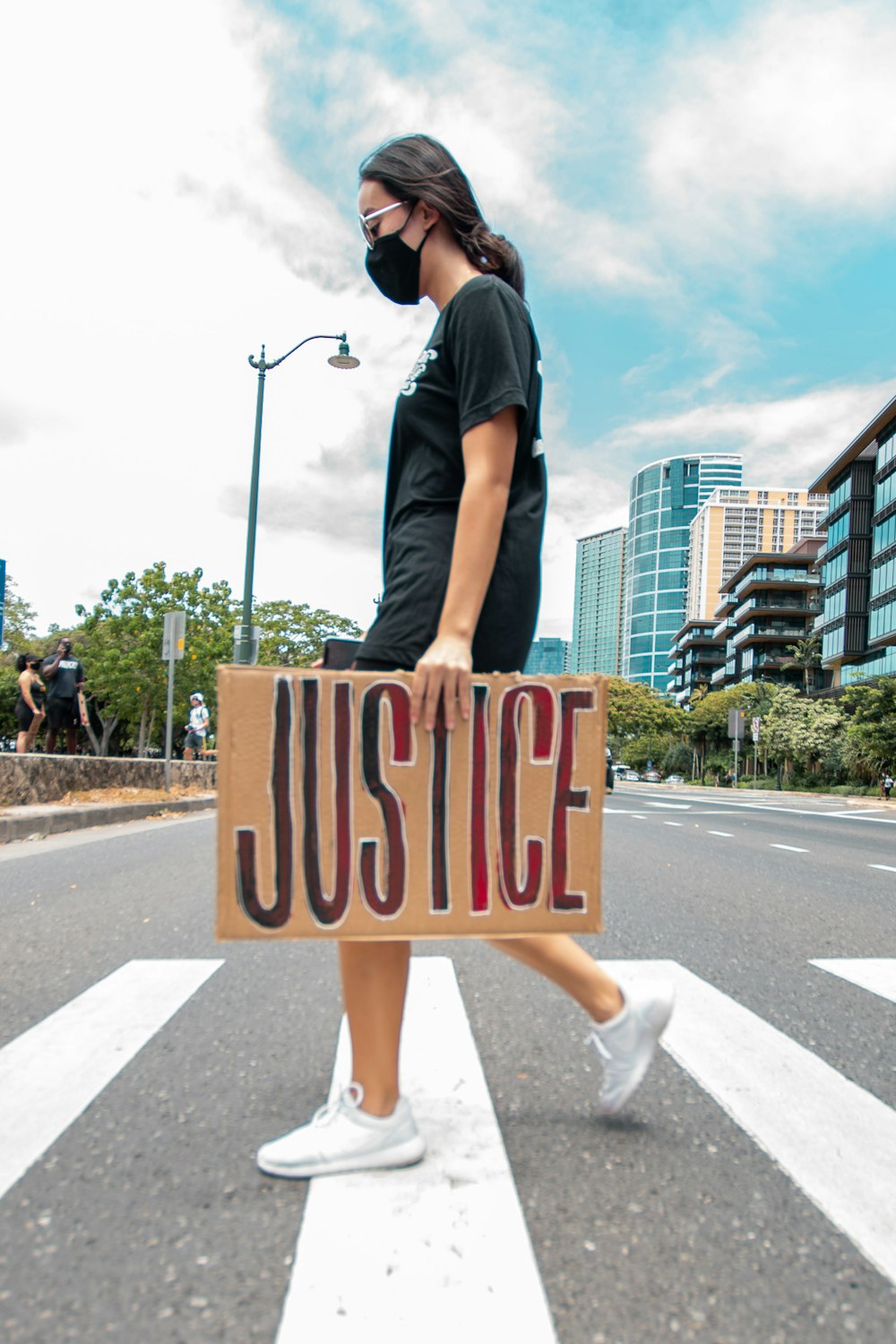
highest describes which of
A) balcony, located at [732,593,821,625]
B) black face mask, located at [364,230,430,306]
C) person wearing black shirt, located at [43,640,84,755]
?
balcony, located at [732,593,821,625]

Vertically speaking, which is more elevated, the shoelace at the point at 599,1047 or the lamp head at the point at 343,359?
the lamp head at the point at 343,359

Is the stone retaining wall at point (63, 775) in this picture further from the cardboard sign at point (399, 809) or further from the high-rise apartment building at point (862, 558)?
the high-rise apartment building at point (862, 558)

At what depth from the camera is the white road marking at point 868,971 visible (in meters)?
3.72

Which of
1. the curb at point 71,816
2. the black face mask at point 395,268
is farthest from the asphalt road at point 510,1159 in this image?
the curb at point 71,816

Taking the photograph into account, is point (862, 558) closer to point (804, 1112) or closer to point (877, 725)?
point (877, 725)

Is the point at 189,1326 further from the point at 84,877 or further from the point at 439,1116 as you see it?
the point at 84,877

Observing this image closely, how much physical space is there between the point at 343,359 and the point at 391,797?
18.5m

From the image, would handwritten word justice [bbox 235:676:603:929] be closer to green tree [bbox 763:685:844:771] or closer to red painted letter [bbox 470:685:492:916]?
red painted letter [bbox 470:685:492:916]

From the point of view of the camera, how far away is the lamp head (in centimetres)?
1902

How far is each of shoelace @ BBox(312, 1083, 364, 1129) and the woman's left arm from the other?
87cm

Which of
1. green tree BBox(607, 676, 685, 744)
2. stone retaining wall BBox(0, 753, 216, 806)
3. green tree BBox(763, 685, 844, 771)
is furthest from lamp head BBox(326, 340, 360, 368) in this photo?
green tree BBox(607, 676, 685, 744)

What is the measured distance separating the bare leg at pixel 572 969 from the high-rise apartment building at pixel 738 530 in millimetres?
172965

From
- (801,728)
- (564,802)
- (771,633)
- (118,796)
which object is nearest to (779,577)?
(771,633)

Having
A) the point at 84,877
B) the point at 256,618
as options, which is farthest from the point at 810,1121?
the point at 256,618
